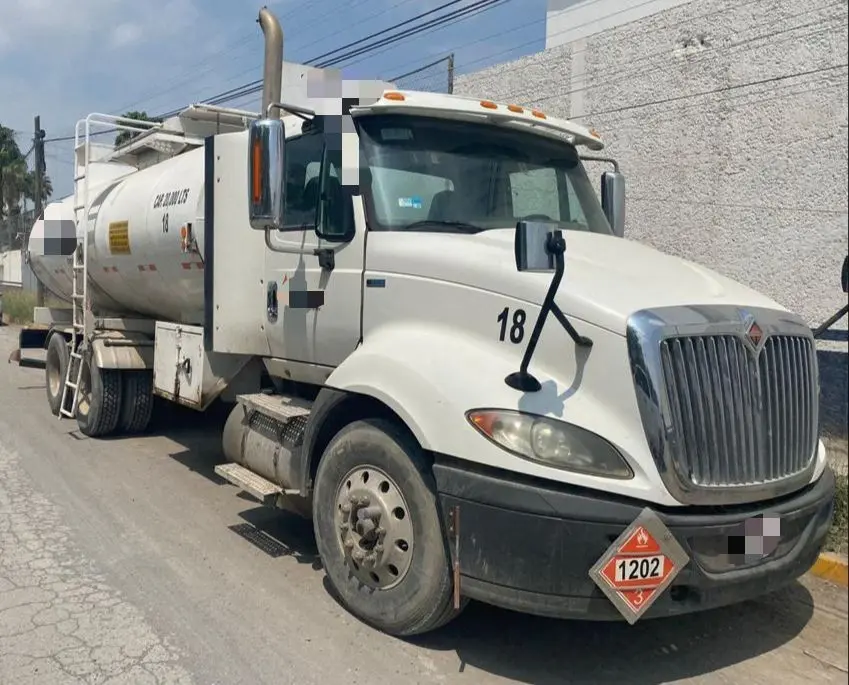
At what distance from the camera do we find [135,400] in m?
8.39

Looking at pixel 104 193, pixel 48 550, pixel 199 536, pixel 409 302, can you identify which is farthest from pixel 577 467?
pixel 104 193

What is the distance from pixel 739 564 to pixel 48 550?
4.08 m

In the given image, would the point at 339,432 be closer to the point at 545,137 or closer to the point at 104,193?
the point at 545,137

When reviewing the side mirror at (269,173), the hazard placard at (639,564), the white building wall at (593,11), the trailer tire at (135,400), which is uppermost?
the white building wall at (593,11)

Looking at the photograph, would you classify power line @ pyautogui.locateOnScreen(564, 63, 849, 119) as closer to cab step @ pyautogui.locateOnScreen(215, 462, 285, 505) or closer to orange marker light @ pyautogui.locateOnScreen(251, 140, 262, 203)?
orange marker light @ pyautogui.locateOnScreen(251, 140, 262, 203)

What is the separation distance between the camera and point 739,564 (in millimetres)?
3229

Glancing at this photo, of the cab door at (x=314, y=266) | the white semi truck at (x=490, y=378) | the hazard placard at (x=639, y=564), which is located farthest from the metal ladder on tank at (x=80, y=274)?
the hazard placard at (x=639, y=564)

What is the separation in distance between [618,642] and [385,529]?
129cm

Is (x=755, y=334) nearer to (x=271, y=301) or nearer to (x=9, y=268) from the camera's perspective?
(x=271, y=301)

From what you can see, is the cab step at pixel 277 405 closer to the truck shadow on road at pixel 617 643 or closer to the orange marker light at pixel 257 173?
the orange marker light at pixel 257 173

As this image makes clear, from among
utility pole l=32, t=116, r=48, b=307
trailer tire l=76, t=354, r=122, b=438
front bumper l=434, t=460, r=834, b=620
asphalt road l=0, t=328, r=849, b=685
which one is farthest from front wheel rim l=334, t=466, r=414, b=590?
utility pole l=32, t=116, r=48, b=307

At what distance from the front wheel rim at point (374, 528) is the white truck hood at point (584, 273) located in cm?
108

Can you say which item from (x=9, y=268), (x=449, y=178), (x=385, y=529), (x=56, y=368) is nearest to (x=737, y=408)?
(x=385, y=529)

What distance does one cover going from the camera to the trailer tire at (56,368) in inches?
374
